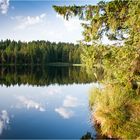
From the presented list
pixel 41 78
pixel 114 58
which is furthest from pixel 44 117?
pixel 41 78

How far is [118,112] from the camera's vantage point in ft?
45.3

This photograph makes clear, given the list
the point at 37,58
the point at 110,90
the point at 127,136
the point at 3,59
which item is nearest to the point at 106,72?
the point at 110,90

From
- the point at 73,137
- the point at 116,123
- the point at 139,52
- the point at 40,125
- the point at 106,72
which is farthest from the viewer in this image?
the point at 40,125

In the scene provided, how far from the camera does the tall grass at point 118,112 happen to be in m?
12.8

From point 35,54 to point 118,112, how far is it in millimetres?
97387

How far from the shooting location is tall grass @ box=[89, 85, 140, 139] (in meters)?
12.8

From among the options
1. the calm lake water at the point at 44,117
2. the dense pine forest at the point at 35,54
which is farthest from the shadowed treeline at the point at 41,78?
the dense pine forest at the point at 35,54

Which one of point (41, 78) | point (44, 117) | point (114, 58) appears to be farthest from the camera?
point (41, 78)

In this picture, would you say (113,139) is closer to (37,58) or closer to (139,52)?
(139,52)

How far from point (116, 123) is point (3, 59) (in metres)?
89.7

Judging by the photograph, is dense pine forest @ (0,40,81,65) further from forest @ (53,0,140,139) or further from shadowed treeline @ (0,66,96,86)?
forest @ (53,0,140,139)

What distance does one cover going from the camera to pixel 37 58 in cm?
11175

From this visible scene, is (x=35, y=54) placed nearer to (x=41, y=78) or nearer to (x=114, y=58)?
(x=41, y=78)

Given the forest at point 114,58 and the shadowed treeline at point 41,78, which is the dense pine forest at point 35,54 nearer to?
the shadowed treeline at point 41,78
